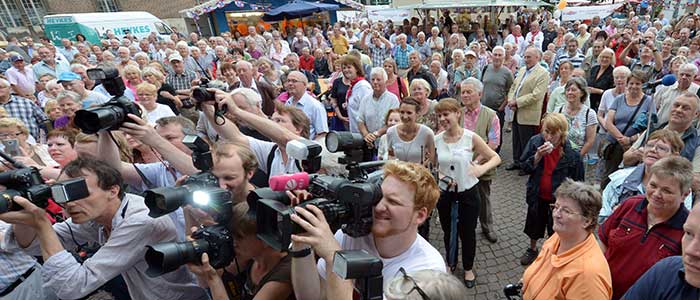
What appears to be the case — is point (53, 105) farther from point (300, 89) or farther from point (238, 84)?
point (300, 89)

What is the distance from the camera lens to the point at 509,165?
6.28m

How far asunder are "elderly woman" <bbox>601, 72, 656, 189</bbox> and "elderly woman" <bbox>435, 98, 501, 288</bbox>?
7.41 ft

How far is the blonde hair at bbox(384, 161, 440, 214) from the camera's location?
1.88 m

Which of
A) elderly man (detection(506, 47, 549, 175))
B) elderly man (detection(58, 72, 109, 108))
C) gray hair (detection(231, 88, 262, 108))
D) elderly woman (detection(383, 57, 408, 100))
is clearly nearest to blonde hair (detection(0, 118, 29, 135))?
elderly man (detection(58, 72, 109, 108))

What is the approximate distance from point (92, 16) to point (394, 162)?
22.6m

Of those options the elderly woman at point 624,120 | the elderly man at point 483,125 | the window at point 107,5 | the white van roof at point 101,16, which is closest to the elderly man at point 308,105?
the elderly man at point 483,125

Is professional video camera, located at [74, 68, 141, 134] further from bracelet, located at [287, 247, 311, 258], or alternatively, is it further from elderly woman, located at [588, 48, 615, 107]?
elderly woman, located at [588, 48, 615, 107]

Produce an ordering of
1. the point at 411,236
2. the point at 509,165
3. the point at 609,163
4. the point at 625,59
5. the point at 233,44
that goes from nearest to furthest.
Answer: the point at 411,236 → the point at 609,163 → the point at 509,165 → the point at 625,59 → the point at 233,44

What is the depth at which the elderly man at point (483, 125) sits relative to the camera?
14.1 ft

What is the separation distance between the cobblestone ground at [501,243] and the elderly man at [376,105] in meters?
1.44

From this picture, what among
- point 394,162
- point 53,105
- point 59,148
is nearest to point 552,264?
point 394,162

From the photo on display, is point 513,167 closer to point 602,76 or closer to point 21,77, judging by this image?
point 602,76

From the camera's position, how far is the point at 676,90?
4672 mm

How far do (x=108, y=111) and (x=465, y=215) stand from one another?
9.76ft
